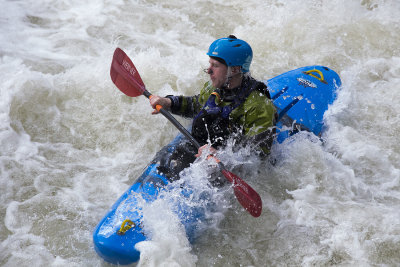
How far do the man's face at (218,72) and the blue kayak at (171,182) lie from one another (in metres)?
0.72

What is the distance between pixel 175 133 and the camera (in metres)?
4.67

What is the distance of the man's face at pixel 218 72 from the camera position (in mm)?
3207

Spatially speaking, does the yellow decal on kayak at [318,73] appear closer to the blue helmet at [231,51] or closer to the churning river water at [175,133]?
the churning river water at [175,133]

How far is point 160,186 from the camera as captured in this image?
3223mm

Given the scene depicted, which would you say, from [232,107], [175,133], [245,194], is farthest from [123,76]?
[245,194]

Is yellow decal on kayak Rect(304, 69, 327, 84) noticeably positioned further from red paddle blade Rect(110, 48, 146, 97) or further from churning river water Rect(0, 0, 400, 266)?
red paddle blade Rect(110, 48, 146, 97)

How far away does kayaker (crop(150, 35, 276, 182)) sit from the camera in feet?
10.4

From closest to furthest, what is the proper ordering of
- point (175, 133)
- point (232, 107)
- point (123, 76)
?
point (232, 107)
point (123, 76)
point (175, 133)

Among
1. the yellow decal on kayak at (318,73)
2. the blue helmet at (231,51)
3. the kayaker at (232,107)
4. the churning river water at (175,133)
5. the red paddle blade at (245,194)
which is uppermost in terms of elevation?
the blue helmet at (231,51)

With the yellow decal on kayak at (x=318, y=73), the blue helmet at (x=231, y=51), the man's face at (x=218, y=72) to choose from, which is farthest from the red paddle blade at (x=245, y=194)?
the yellow decal on kayak at (x=318, y=73)

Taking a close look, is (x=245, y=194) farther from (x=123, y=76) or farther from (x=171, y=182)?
(x=123, y=76)

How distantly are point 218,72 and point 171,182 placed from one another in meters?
0.95

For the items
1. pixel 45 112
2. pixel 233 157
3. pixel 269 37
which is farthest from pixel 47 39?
pixel 233 157

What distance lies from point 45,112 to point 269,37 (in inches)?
141
